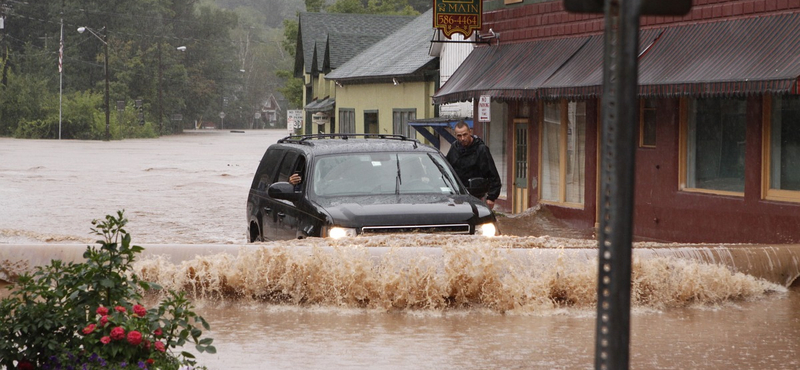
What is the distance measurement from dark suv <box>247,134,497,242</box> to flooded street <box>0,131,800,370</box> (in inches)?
12.5

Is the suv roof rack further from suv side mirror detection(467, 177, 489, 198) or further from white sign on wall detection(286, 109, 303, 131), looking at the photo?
white sign on wall detection(286, 109, 303, 131)

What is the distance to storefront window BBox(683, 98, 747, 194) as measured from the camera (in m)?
15.8

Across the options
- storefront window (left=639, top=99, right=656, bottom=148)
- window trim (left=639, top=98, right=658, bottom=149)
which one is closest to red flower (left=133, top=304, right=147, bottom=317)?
storefront window (left=639, top=99, right=656, bottom=148)

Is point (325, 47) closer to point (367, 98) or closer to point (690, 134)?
point (367, 98)

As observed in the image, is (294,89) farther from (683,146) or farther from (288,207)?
(288,207)

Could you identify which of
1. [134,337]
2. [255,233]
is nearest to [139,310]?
[134,337]

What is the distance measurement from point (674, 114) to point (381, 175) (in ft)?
21.4

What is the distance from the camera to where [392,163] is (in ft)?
40.0

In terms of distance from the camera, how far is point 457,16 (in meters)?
22.8

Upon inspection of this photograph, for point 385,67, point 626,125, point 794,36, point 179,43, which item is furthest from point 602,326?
point 179,43

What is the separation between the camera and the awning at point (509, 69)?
19.4 metres

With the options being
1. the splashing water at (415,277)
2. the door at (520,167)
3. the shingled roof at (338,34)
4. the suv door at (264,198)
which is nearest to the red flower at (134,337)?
the splashing water at (415,277)

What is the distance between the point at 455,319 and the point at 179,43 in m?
117

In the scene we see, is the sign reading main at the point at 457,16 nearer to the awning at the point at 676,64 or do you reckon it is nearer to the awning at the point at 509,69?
the awning at the point at 509,69
